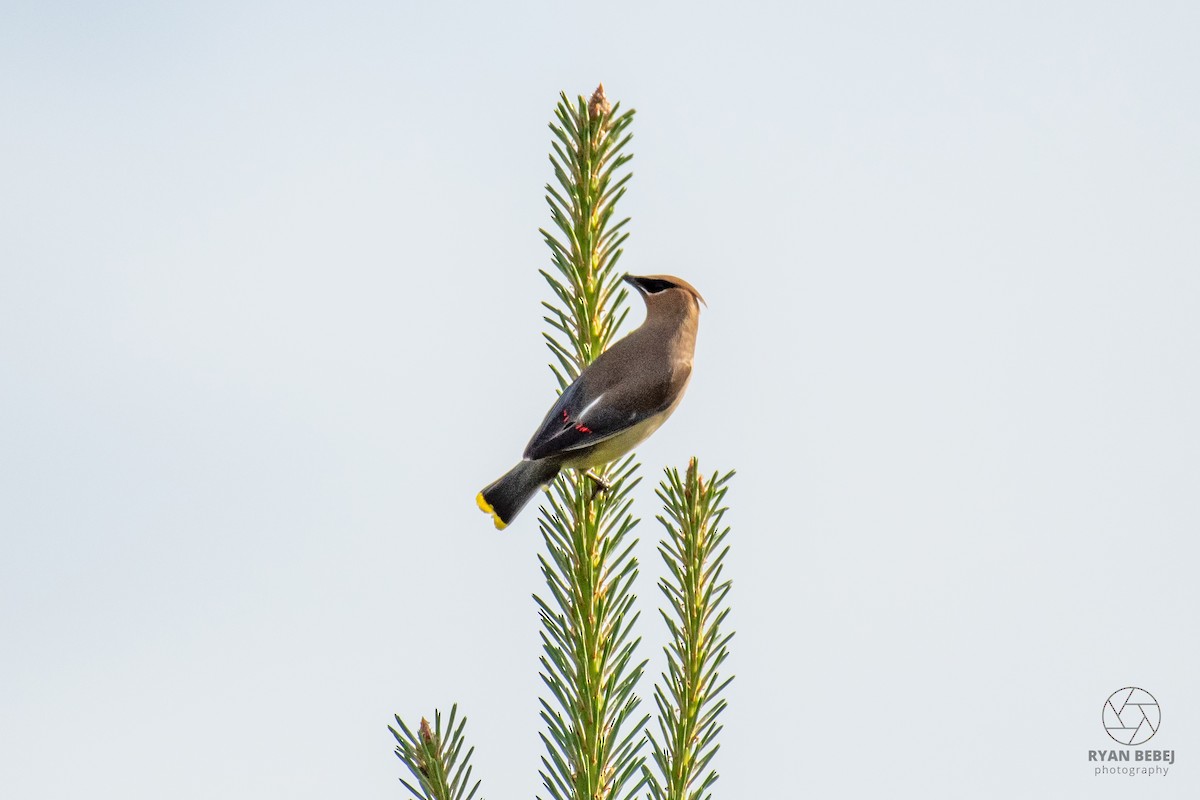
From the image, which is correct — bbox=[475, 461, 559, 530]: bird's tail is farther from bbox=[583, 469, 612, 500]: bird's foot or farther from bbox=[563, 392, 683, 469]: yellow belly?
bbox=[583, 469, 612, 500]: bird's foot

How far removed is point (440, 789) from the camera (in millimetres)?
2135

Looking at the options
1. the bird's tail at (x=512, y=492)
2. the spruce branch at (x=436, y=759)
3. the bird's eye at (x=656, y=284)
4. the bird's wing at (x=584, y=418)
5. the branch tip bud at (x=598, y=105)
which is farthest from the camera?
the bird's eye at (x=656, y=284)

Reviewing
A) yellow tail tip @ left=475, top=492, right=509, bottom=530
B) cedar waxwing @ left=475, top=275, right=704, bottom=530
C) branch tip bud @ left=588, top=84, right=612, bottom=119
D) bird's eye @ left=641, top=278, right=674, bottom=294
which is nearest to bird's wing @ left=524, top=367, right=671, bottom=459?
cedar waxwing @ left=475, top=275, right=704, bottom=530

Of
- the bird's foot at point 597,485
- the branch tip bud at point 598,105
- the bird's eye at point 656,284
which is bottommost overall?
the bird's foot at point 597,485

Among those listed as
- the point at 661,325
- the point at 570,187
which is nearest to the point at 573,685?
the point at 570,187

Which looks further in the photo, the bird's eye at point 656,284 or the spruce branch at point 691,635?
the bird's eye at point 656,284

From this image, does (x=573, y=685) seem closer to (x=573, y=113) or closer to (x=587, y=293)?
(x=587, y=293)

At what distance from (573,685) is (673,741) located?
23 centimetres

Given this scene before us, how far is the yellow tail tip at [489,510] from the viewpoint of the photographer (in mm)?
3494

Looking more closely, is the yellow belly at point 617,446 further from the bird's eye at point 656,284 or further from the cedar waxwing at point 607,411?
the bird's eye at point 656,284

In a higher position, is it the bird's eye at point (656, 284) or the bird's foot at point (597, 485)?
the bird's eye at point (656, 284)

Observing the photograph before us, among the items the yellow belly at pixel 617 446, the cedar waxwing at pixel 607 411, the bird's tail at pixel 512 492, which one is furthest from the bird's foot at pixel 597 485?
the bird's tail at pixel 512 492

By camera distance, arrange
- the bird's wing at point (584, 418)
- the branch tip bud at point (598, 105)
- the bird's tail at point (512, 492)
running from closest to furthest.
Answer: the branch tip bud at point (598, 105)
the bird's wing at point (584, 418)
the bird's tail at point (512, 492)

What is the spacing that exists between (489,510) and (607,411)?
43 cm
